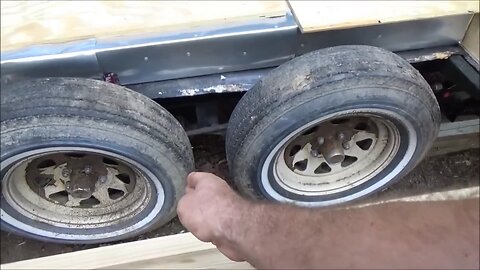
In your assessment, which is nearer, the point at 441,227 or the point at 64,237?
the point at 441,227

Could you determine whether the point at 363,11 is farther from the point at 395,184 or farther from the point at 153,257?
the point at 153,257

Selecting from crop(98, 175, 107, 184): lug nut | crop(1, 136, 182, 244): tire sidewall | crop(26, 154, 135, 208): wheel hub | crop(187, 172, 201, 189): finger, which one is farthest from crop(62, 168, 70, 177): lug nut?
crop(187, 172, 201, 189): finger

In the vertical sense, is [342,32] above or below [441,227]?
below

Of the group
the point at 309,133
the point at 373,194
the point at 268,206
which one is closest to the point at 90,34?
the point at 309,133

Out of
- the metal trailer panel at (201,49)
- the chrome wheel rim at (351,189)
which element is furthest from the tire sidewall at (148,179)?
the chrome wheel rim at (351,189)

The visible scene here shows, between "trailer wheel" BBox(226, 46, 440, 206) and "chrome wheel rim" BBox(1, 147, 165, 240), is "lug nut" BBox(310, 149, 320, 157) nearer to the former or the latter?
"trailer wheel" BBox(226, 46, 440, 206)

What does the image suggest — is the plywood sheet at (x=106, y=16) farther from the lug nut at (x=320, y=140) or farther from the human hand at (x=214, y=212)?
the human hand at (x=214, y=212)

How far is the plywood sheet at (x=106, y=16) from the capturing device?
1.92 m

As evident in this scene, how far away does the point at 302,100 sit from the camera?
1.88 meters

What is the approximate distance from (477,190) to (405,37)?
65 centimetres

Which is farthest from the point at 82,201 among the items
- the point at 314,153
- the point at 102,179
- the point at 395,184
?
the point at 395,184

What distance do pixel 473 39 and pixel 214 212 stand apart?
4.29ft

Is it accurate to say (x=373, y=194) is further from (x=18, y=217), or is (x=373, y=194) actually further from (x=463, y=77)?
(x=18, y=217)

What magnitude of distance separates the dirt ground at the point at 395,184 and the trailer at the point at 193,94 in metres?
0.22
